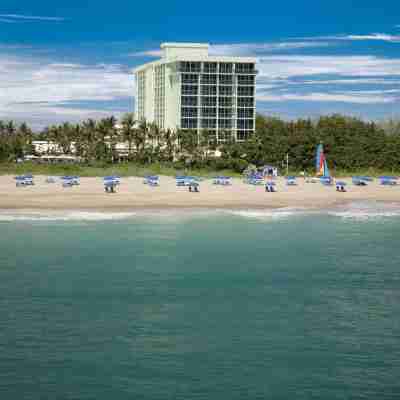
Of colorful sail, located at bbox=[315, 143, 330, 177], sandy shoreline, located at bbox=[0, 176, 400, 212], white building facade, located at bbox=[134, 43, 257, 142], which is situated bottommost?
sandy shoreline, located at bbox=[0, 176, 400, 212]

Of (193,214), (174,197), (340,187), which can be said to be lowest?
(193,214)

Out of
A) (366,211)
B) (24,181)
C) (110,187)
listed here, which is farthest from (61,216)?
(24,181)

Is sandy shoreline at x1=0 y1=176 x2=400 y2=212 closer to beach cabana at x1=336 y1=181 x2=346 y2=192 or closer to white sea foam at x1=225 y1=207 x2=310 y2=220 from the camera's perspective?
beach cabana at x1=336 y1=181 x2=346 y2=192

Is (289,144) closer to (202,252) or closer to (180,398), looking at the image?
(202,252)

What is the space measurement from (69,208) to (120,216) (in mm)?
3940

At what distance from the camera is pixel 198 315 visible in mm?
16422

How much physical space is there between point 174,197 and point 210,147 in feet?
105

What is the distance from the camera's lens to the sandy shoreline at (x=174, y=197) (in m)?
39.0

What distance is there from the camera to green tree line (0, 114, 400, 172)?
68375 mm

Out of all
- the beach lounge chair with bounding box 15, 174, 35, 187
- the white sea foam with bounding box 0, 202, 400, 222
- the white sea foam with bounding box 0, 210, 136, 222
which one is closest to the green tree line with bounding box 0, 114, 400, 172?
the beach lounge chair with bounding box 15, 174, 35, 187

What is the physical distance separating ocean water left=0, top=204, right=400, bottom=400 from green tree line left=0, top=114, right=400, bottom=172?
3923cm

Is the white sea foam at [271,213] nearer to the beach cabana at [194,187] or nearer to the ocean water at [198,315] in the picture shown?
the ocean water at [198,315]

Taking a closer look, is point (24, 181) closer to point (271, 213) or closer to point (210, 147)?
point (271, 213)

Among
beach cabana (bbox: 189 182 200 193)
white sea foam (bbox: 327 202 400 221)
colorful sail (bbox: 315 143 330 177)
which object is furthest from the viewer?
colorful sail (bbox: 315 143 330 177)
